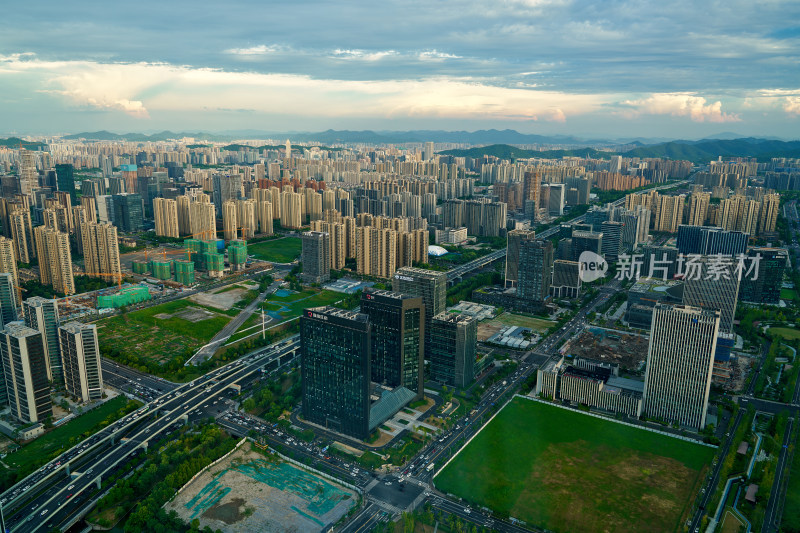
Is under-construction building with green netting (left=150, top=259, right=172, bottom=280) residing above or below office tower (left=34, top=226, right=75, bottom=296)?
below

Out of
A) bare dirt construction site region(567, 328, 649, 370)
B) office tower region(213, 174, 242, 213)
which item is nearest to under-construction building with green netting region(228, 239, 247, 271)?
office tower region(213, 174, 242, 213)

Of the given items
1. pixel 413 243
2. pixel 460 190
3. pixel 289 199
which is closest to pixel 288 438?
pixel 413 243

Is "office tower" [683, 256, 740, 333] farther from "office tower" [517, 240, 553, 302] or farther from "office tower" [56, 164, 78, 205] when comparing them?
"office tower" [56, 164, 78, 205]

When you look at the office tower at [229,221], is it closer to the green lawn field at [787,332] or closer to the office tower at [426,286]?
the office tower at [426,286]

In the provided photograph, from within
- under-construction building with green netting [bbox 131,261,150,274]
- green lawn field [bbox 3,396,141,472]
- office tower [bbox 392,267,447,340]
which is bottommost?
green lawn field [bbox 3,396,141,472]

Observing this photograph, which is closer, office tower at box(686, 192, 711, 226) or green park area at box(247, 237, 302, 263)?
green park area at box(247, 237, 302, 263)

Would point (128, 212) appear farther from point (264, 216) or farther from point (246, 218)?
point (264, 216)
